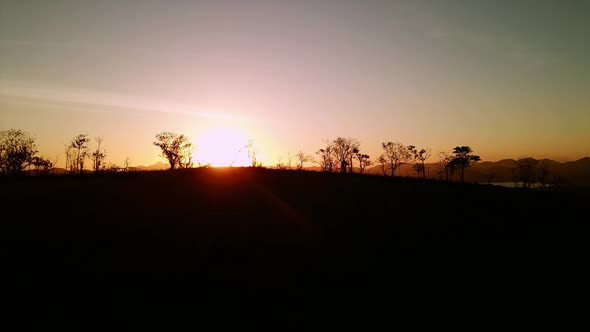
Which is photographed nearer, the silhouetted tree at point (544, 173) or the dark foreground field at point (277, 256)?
the dark foreground field at point (277, 256)

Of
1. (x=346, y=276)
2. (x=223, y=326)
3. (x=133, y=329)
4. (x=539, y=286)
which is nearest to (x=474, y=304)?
(x=539, y=286)

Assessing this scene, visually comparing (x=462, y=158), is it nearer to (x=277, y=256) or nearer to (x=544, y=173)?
(x=544, y=173)

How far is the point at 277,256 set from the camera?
1250 centimetres

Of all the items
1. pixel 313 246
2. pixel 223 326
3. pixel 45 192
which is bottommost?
pixel 223 326

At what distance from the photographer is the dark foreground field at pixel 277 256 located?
923 centimetres

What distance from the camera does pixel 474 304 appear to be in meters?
9.75

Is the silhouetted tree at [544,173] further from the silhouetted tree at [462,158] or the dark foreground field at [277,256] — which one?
the dark foreground field at [277,256]

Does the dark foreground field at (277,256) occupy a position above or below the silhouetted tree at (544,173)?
below

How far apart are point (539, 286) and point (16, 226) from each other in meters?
20.9

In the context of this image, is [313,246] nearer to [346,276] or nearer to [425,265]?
[346,276]

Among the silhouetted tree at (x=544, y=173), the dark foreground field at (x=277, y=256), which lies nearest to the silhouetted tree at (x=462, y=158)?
the silhouetted tree at (x=544, y=173)

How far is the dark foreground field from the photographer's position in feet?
30.3

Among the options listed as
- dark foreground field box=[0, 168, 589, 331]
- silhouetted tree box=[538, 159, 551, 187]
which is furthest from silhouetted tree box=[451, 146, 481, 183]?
dark foreground field box=[0, 168, 589, 331]

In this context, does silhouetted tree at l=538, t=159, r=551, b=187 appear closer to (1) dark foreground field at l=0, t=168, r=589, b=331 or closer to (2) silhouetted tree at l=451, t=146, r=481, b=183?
(2) silhouetted tree at l=451, t=146, r=481, b=183
